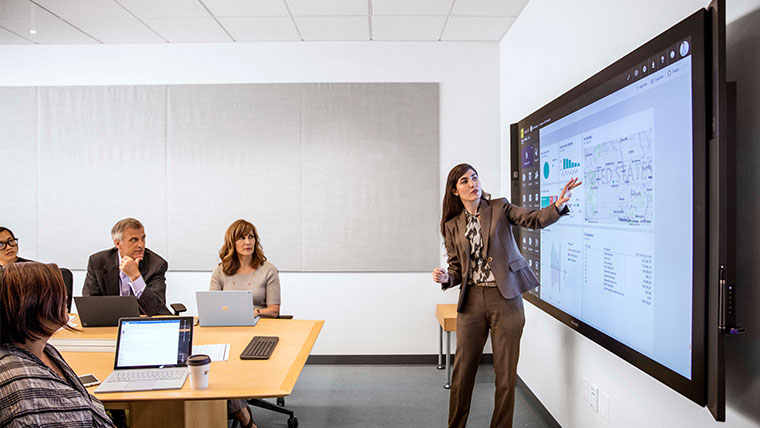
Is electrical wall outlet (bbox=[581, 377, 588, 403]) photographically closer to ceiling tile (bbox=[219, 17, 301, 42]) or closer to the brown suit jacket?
the brown suit jacket

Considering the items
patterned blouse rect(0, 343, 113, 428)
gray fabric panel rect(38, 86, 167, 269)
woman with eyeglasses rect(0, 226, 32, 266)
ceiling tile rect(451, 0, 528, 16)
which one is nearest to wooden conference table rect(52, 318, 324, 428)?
patterned blouse rect(0, 343, 113, 428)

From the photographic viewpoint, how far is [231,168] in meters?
4.42

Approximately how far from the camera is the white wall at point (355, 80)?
4.37m

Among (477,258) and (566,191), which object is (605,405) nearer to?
(477,258)

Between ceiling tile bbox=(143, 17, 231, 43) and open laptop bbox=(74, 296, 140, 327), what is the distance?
7.77 ft

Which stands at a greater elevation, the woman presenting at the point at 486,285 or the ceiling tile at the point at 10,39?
the ceiling tile at the point at 10,39

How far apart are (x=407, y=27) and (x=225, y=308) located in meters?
2.72

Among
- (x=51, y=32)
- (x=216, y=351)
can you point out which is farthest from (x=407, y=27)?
(x=51, y=32)

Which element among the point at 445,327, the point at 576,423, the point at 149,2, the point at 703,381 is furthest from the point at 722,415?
the point at 149,2

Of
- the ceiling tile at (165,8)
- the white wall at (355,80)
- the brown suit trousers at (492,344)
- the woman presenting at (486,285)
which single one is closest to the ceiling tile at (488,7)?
the white wall at (355,80)

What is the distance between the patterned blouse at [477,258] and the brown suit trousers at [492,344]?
0.05 meters

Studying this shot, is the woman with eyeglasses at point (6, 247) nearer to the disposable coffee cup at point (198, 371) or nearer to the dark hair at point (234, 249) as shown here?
the dark hair at point (234, 249)

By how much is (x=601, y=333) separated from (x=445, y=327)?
178cm

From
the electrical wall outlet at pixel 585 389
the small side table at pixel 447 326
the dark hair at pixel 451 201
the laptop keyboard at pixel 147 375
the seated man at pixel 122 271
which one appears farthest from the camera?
the small side table at pixel 447 326
